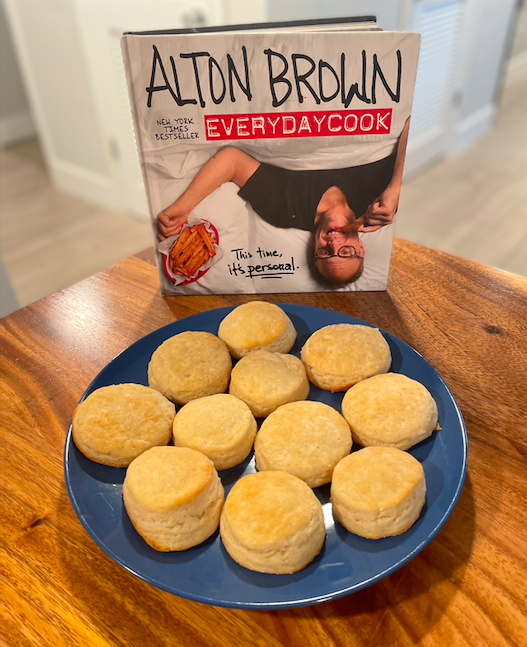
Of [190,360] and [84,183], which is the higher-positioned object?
[190,360]

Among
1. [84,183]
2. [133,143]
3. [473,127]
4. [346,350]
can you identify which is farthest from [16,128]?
[346,350]

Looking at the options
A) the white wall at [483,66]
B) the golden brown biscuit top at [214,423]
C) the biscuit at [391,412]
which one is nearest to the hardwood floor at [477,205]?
the white wall at [483,66]

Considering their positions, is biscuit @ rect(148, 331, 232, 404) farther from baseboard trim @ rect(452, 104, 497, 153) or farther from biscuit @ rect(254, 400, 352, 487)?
baseboard trim @ rect(452, 104, 497, 153)

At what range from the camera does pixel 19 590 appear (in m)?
0.52

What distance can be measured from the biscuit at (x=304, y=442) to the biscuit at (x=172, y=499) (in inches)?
2.7

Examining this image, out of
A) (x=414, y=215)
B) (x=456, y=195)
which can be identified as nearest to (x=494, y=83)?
(x=456, y=195)

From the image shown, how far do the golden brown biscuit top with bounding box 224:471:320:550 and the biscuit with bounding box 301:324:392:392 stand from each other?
0.17 meters

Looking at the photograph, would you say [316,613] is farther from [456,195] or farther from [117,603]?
[456,195]

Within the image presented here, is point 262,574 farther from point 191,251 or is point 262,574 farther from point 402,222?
point 402,222

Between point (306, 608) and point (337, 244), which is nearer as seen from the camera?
point (306, 608)

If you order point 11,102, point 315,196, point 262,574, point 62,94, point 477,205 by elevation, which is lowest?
point 477,205

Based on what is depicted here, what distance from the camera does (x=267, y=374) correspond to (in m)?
0.65

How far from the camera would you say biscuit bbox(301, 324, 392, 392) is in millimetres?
660

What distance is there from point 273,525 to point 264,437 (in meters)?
0.11
